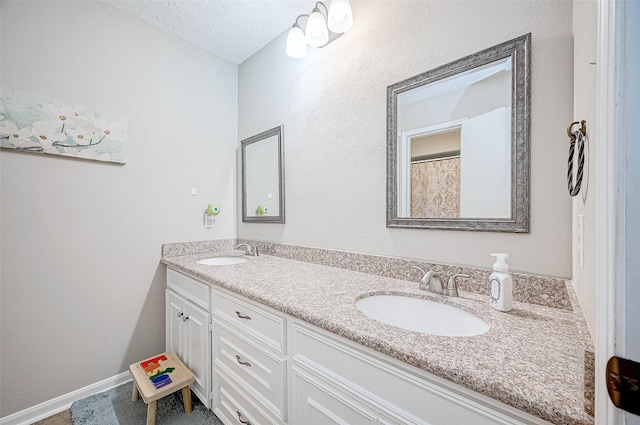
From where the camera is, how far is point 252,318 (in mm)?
1131

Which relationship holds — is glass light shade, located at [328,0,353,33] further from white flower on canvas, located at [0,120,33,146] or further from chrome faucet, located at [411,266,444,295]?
white flower on canvas, located at [0,120,33,146]

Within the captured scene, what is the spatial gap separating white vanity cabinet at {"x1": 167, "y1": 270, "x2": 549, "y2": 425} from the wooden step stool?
135 mm

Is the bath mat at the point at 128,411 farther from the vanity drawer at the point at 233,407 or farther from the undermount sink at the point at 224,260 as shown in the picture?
the undermount sink at the point at 224,260

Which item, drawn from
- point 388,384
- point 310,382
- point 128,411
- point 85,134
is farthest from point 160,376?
point 85,134

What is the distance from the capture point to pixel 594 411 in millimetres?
417

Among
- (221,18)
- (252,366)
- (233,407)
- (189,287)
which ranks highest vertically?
(221,18)

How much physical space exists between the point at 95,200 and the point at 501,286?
2.18 metres

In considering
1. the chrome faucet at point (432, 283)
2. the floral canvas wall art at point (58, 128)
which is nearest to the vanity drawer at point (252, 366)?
the chrome faucet at point (432, 283)

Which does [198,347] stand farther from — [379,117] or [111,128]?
[379,117]

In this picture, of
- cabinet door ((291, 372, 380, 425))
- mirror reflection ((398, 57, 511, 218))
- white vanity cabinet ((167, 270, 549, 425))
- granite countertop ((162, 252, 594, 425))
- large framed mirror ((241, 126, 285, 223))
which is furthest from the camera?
large framed mirror ((241, 126, 285, 223))

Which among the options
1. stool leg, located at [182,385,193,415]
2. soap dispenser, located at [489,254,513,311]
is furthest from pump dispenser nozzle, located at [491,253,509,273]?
stool leg, located at [182,385,193,415]

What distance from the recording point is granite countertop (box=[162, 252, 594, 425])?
1.62 ft

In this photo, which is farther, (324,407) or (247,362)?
(247,362)

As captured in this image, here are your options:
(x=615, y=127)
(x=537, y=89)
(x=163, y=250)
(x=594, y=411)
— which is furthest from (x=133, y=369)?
(x=537, y=89)
